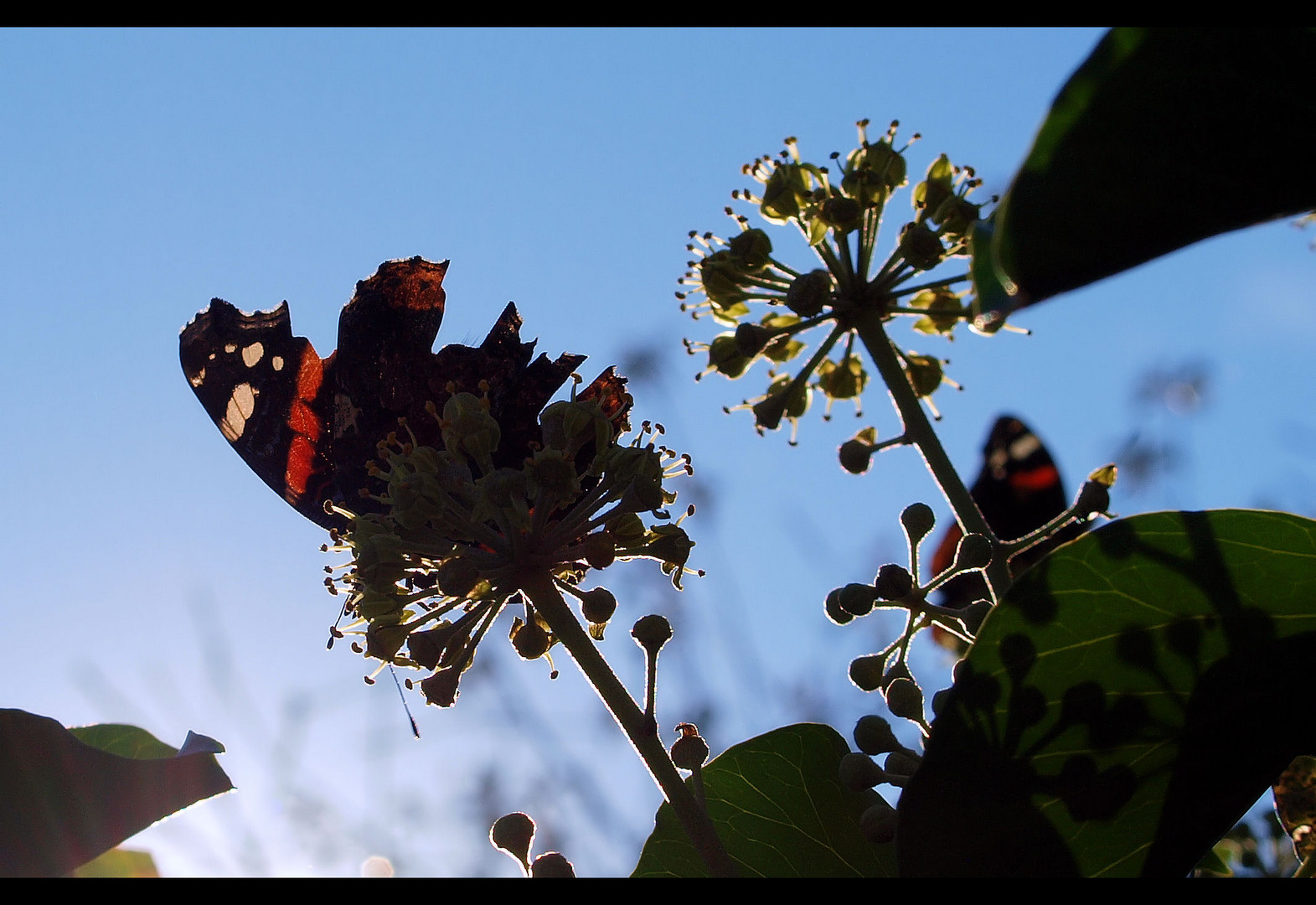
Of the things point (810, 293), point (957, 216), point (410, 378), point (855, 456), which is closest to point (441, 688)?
point (410, 378)

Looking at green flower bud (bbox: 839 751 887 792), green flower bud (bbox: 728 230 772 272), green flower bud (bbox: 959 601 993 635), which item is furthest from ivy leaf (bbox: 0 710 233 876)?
green flower bud (bbox: 728 230 772 272)

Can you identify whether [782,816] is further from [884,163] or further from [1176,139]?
[884,163]

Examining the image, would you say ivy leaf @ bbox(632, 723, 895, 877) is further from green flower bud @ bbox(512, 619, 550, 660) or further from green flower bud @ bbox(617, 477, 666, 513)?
green flower bud @ bbox(617, 477, 666, 513)

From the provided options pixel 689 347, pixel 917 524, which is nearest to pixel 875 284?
pixel 689 347

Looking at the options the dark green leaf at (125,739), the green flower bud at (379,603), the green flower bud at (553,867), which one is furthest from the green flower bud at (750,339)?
the dark green leaf at (125,739)

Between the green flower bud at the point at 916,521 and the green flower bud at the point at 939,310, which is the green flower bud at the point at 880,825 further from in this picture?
the green flower bud at the point at 939,310

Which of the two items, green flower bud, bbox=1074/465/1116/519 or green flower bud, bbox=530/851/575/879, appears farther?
green flower bud, bbox=1074/465/1116/519
